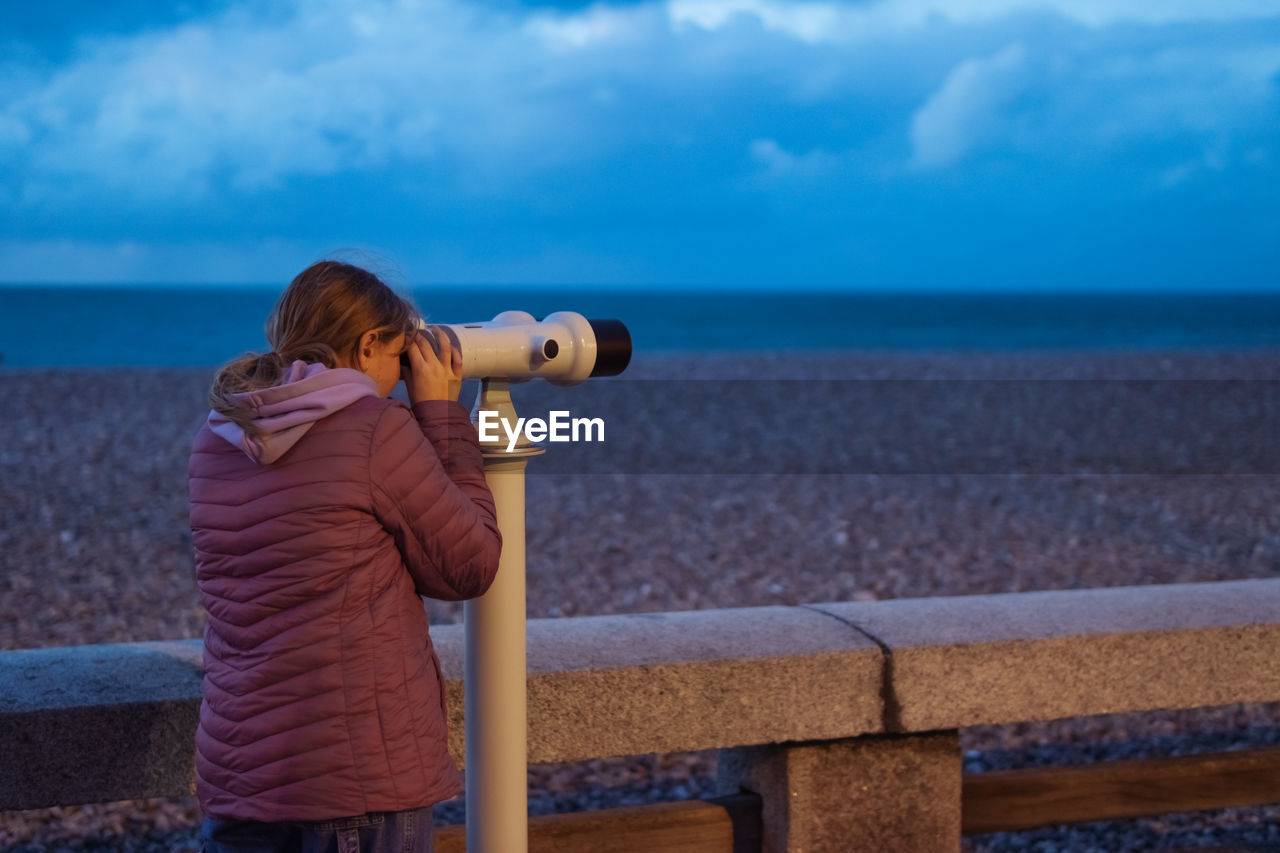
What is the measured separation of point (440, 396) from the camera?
2.00 m

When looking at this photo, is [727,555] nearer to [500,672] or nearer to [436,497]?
[500,672]

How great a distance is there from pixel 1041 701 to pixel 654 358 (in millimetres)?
29150

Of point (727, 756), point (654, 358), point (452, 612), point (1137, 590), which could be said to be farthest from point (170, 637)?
point (654, 358)

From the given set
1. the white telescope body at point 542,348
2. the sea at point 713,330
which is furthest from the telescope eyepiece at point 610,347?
the sea at point 713,330

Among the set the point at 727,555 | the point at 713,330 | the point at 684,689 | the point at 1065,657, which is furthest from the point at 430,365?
the point at 713,330

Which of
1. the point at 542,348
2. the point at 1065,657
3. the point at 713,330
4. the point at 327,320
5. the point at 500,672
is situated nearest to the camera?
the point at 327,320

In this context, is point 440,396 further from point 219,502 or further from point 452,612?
point 452,612

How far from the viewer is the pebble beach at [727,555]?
4.41 meters

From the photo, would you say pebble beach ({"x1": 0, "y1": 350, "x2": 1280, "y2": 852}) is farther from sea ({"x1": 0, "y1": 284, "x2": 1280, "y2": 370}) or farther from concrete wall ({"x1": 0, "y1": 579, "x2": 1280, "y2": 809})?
sea ({"x1": 0, "y1": 284, "x2": 1280, "y2": 370})

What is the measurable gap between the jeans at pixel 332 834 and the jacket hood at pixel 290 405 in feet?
1.76

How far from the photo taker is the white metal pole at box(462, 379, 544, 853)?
215 centimetres

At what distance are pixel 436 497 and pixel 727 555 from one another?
6.60 meters

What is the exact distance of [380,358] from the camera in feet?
6.56

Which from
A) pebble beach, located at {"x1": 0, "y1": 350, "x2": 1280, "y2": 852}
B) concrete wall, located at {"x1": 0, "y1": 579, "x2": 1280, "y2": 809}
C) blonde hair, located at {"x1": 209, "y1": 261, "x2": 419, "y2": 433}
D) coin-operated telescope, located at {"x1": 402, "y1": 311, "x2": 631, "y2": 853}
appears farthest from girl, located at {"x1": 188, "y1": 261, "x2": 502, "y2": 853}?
pebble beach, located at {"x1": 0, "y1": 350, "x2": 1280, "y2": 852}
